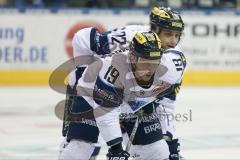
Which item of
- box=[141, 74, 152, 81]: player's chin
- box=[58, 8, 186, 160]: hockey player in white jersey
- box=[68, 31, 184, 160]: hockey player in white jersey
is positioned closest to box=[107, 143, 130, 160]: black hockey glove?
box=[68, 31, 184, 160]: hockey player in white jersey

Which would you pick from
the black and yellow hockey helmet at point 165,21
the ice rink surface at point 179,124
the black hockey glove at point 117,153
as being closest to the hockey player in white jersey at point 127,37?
the black and yellow hockey helmet at point 165,21

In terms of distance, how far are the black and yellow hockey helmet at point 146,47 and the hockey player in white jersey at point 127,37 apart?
1.24 ft

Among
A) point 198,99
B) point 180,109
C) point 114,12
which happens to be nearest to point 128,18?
point 114,12

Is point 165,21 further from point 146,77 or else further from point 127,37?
point 146,77

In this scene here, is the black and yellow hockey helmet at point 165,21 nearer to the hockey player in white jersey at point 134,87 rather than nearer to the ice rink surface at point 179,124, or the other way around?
the hockey player in white jersey at point 134,87

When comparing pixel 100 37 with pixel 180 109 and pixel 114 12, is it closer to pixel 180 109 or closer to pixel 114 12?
A: pixel 180 109

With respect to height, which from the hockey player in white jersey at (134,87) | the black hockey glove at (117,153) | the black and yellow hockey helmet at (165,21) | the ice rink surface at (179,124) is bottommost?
the ice rink surface at (179,124)

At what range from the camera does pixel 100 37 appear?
4898mm

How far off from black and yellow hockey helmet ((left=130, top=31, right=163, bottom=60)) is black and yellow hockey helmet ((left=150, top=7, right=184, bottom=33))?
2.13 feet

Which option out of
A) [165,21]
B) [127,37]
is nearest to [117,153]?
[165,21]

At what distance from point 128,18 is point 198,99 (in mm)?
2072

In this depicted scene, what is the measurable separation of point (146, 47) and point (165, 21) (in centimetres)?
80

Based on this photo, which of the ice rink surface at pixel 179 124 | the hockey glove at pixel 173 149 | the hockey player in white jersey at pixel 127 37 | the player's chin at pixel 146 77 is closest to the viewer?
the player's chin at pixel 146 77

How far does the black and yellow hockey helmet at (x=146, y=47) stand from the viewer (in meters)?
3.67
